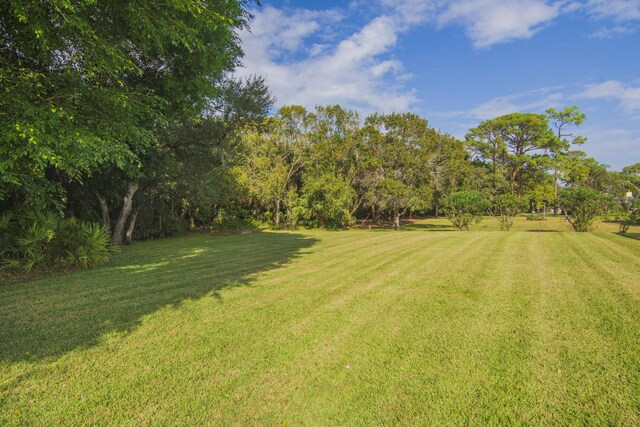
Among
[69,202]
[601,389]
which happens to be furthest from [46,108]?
[69,202]

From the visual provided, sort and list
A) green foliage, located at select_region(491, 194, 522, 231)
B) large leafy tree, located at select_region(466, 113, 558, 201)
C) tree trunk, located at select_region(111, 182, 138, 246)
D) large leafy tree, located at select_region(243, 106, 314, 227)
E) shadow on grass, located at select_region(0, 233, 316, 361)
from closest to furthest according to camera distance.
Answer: shadow on grass, located at select_region(0, 233, 316, 361) < tree trunk, located at select_region(111, 182, 138, 246) < green foliage, located at select_region(491, 194, 522, 231) < large leafy tree, located at select_region(243, 106, 314, 227) < large leafy tree, located at select_region(466, 113, 558, 201)

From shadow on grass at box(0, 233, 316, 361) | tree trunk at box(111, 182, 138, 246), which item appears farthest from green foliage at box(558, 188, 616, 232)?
tree trunk at box(111, 182, 138, 246)

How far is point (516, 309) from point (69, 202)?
16.5 metres

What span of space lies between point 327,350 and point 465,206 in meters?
19.5

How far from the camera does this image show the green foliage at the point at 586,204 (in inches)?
631

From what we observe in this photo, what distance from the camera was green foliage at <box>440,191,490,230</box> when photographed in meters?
20.0

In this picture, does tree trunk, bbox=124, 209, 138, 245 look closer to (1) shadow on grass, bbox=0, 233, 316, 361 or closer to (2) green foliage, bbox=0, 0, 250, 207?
(1) shadow on grass, bbox=0, 233, 316, 361

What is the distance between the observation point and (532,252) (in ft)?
29.7

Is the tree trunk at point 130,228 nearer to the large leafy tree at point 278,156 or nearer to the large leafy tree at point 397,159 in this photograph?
the large leafy tree at point 278,156

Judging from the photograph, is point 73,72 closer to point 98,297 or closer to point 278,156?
point 98,297

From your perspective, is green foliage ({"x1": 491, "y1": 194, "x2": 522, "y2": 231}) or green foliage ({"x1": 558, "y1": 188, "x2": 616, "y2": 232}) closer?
green foliage ({"x1": 558, "y1": 188, "x2": 616, "y2": 232})

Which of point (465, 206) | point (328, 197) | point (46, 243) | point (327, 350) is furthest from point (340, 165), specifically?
point (327, 350)

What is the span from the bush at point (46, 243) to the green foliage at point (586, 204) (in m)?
21.5

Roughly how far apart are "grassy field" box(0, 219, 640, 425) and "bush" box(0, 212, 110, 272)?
1451 millimetres
